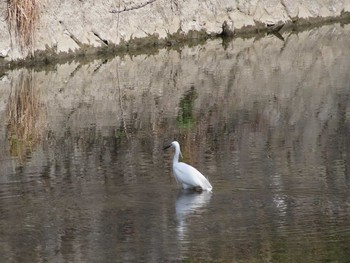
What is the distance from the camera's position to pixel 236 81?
24.3 m

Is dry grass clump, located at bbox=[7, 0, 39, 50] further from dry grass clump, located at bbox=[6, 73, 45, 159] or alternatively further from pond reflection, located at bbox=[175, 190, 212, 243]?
pond reflection, located at bbox=[175, 190, 212, 243]

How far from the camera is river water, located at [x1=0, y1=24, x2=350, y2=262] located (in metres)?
11.5

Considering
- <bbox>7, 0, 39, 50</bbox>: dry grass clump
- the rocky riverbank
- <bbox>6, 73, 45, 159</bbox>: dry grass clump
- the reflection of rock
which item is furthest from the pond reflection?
<bbox>7, 0, 39, 50</bbox>: dry grass clump

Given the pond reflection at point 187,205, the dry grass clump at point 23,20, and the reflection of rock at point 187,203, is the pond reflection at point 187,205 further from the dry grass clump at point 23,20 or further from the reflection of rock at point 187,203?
the dry grass clump at point 23,20

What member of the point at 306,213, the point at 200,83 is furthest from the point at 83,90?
the point at 306,213

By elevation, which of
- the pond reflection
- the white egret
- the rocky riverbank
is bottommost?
the pond reflection

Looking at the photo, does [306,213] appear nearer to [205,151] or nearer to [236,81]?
[205,151]

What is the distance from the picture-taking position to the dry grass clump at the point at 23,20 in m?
26.9

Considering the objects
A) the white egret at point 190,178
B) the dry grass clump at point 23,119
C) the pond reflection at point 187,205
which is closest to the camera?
the pond reflection at point 187,205

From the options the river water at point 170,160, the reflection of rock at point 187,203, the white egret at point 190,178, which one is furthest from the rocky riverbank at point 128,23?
the reflection of rock at point 187,203

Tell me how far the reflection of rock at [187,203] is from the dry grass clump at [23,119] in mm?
3740

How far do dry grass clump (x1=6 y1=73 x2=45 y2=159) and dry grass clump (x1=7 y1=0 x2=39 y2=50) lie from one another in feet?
9.05

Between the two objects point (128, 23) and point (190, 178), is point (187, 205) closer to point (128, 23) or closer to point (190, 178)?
point (190, 178)

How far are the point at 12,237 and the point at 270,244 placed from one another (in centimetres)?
269
